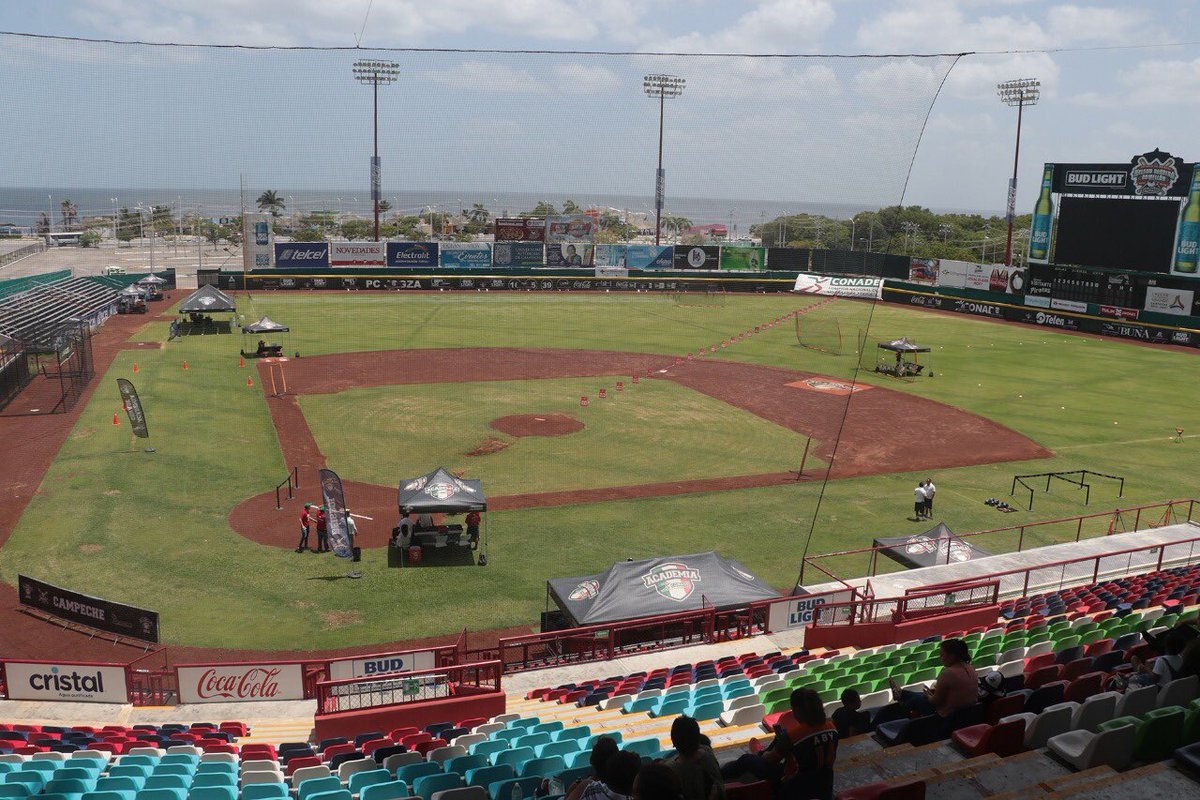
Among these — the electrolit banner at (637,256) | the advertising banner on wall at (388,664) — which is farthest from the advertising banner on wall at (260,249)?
the advertising banner on wall at (388,664)

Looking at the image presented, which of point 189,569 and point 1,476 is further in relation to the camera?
point 1,476

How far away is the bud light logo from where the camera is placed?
7500 centimetres

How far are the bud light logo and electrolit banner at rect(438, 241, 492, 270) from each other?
31.5 ft

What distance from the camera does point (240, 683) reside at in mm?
13695

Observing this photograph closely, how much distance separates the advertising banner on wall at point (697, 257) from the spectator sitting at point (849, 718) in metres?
79.0

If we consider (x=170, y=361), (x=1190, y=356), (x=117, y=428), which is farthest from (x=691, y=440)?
(x=1190, y=356)

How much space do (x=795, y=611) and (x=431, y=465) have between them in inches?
589

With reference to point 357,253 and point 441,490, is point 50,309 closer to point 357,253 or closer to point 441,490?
point 357,253

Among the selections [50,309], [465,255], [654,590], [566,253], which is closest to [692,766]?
[654,590]

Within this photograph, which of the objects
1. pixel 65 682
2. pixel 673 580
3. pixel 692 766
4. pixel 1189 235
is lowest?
pixel 65 682

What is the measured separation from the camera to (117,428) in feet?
105

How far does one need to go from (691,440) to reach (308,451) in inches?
501

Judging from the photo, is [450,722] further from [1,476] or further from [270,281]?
[270,281]

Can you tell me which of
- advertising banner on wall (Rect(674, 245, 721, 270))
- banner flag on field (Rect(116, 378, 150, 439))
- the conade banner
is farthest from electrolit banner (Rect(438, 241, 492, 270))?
the conade banner
